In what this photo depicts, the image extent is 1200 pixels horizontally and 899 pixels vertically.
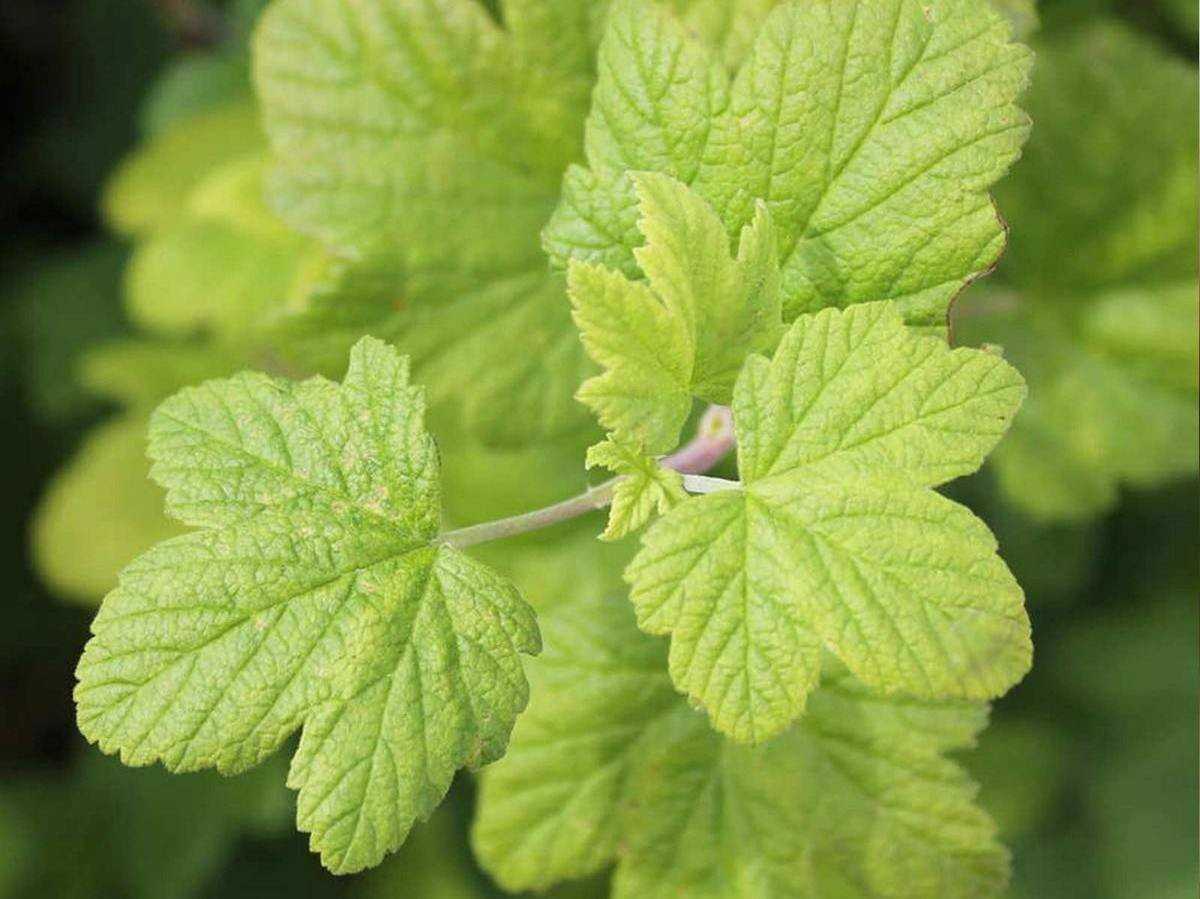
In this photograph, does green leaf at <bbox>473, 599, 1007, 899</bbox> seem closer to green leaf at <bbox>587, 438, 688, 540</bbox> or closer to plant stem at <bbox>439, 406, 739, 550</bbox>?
plant stem at <bbox>439, 406, 739, 550</bbox>

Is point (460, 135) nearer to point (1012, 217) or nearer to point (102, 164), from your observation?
point (1012, 217)

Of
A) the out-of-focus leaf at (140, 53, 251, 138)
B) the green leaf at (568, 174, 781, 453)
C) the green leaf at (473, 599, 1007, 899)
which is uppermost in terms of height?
the green leaf at (568, 174, 781, 453)

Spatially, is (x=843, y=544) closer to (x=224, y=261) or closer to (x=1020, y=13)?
(x=1020, y=13)

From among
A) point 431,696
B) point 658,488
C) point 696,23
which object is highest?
point 696,23

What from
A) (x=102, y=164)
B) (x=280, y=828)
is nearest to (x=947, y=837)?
(x=280, y=828)

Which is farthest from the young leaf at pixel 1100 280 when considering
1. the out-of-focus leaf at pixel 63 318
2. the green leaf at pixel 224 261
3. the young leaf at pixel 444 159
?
the out-of-focus leaf at pixel 63 318

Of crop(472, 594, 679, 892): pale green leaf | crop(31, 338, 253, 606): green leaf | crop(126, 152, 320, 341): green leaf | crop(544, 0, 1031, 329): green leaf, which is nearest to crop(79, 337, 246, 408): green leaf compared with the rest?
crop(31, 338, 253, 606): green leaf

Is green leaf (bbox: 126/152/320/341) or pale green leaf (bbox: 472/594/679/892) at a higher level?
green leaf (bbox: 126/152/320/341)
